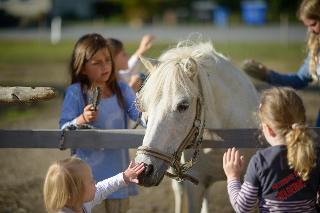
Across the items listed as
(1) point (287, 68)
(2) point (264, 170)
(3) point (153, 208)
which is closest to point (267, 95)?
(2) point (264, 170)

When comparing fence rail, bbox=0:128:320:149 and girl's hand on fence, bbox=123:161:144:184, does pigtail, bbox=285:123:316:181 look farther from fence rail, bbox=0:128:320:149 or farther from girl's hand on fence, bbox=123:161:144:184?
fence rail, bbox=0:128:320:149

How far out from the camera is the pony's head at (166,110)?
125 inches

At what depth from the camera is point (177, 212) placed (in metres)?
4.30

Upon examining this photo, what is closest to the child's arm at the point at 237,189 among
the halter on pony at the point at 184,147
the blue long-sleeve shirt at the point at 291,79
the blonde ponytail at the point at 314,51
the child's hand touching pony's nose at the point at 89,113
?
the halter on pony at the point at 184,147

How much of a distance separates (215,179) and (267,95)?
1448 mm

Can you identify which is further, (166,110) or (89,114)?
(89,114)

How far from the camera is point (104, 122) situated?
13.3ft

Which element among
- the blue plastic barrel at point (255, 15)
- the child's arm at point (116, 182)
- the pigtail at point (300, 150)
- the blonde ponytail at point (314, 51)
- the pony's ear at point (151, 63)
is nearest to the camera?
the pigtail at point (300, 150)

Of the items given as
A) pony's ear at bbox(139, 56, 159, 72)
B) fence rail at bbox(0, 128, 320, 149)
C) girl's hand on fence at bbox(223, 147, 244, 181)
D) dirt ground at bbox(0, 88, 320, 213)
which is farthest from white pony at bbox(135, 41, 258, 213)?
dirt ground at bbox(0, 88, 320, 213)

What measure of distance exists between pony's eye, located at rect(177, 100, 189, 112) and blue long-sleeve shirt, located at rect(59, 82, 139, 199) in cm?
71

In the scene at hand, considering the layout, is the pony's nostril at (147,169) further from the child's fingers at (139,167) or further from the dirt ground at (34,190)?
the dirt ground at (34,190)

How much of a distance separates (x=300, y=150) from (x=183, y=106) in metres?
0.87

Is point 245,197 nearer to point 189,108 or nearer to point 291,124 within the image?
point 291,124

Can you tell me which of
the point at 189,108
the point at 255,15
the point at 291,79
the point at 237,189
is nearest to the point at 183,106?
the point at 189,108
